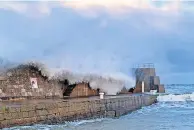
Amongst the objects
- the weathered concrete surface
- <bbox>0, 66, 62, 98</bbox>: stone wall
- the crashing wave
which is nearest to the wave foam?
the crashing wave

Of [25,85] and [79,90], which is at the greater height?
[25,85]

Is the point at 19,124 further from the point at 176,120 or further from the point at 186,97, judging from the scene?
the point at 186,97

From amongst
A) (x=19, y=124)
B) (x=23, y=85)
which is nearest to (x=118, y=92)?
(x=23, y=85)

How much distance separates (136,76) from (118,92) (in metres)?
8.06

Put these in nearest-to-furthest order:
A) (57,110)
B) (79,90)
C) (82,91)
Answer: (57,110) < (79,90) < (82,91)

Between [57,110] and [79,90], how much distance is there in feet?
21.2

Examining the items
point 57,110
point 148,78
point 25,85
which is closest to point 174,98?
point 148,78

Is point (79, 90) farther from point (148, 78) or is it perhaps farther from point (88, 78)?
point (148, 78)

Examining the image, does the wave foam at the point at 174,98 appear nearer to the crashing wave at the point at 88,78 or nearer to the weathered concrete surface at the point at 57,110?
the crashing wave at the point at 88,78

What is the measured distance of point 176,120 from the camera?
49.2 feet

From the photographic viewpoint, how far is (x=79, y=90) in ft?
63.5

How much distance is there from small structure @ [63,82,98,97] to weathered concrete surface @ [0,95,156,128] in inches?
89.2

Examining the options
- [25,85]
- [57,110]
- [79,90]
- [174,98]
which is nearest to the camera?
[57,110]

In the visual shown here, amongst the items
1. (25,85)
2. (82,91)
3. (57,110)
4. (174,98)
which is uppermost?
(25,85)
